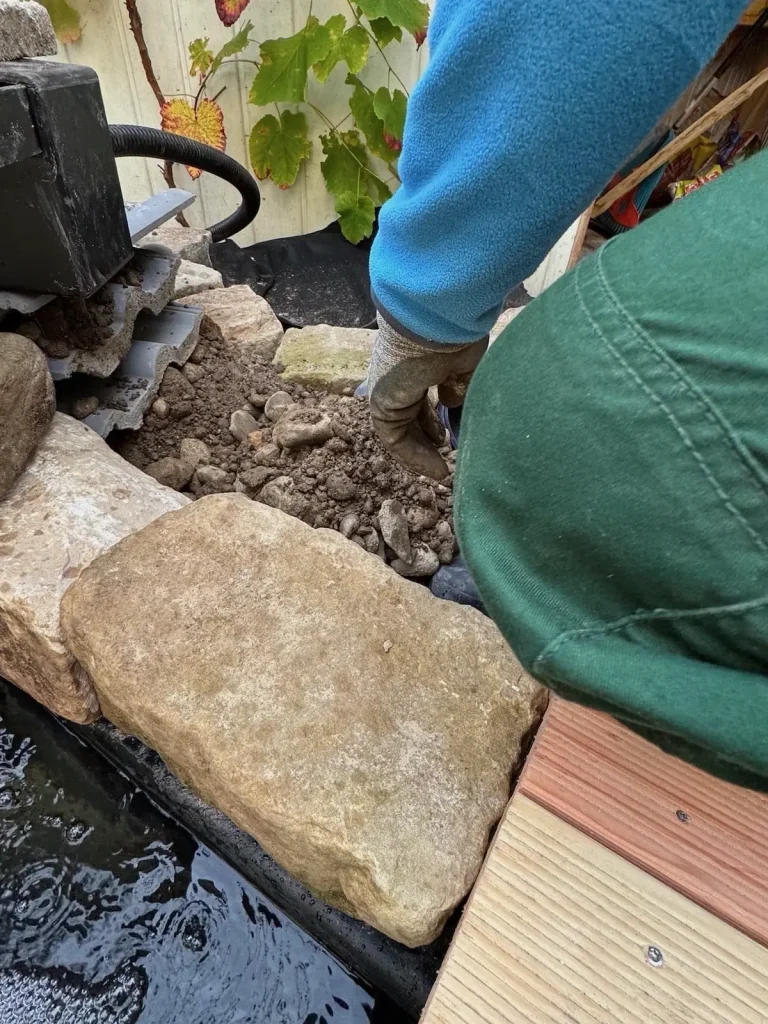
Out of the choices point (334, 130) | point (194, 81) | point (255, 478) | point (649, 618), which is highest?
point (194, 81)

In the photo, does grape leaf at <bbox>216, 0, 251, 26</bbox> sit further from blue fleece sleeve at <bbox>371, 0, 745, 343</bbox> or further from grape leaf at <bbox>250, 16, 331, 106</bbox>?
blue fleece sleeve at <bbox>371, 0, 745, 343</bbox>

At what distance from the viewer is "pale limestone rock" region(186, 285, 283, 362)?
202 cm

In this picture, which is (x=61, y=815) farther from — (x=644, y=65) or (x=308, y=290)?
(x=308, y=290)

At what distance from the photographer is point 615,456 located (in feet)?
1.29

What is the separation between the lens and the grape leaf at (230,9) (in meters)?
2.55

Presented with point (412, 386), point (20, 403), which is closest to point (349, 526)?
point (412, 386)

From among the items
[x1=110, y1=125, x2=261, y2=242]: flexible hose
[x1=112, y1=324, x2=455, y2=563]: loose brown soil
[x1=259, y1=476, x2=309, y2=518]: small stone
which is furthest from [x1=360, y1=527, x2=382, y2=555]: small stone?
[x1=110, y1=125, x2=261, y2=242]: flexible hose

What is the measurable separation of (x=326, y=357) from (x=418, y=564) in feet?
2.69

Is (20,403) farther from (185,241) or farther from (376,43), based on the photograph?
(376,43)

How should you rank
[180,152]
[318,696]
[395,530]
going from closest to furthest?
[318,696] → [395,530] → [180,152]

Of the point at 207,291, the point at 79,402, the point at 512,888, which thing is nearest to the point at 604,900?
the point at 512,888

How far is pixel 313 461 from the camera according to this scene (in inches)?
62.6

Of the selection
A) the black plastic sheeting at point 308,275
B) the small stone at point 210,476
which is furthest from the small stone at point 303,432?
the black plastic sheeting at point 308,275

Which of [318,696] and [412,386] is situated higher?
[412,386]
